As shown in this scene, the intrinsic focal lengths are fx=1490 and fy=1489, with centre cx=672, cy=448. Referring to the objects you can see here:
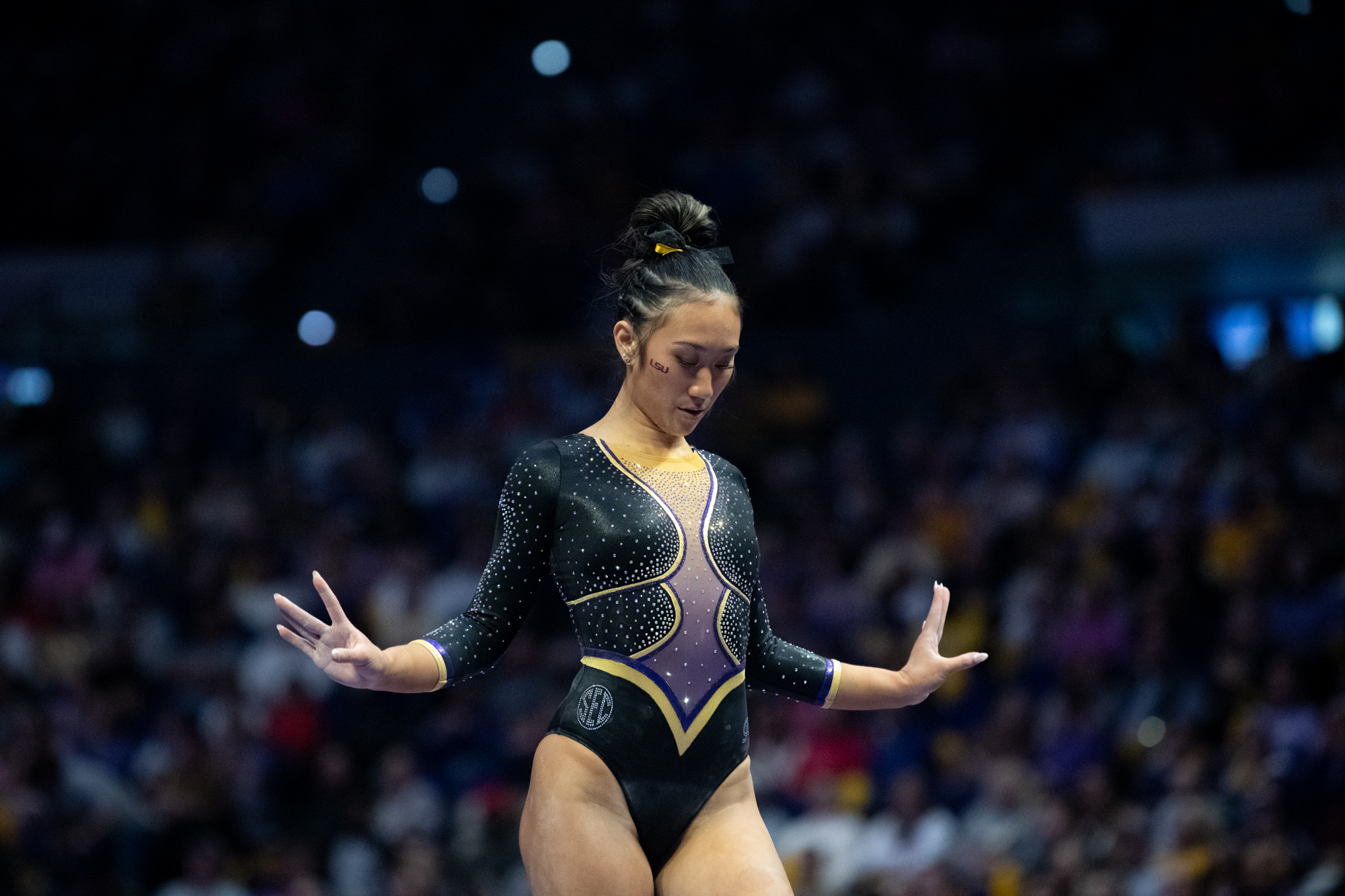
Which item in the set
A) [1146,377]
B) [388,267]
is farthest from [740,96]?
[1146,377]

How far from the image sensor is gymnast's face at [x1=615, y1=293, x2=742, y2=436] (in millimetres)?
3156

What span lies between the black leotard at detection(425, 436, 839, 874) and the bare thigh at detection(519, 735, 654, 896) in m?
0.04

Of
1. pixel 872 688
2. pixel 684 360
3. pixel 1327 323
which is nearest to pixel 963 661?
pixel 872 688

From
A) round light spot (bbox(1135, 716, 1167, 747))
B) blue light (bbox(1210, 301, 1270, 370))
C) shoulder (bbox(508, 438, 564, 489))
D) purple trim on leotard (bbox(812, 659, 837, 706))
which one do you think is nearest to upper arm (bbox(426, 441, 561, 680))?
shoulder (bbox(508, 438, 564, 489))

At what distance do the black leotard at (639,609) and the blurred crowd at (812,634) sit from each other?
13.1 feet

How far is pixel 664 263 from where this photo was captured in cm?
325

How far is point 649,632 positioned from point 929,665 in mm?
694

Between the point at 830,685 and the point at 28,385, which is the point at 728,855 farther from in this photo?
the point at 28,385

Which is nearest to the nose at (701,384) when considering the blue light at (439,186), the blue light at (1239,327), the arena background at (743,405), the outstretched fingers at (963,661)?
the outstretched fingers at (963,661)

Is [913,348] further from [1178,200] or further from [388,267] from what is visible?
[388,267]

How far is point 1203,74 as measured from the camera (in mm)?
10586

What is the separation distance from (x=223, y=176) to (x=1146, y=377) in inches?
340

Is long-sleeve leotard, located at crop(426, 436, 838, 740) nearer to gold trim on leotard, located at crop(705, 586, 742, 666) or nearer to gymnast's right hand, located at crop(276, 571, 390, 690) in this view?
gold trim on leotard, located at crop(705, 586, 742, 666)

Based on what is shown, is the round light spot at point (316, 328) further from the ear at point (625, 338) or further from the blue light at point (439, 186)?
the ear at point (625, 338)
